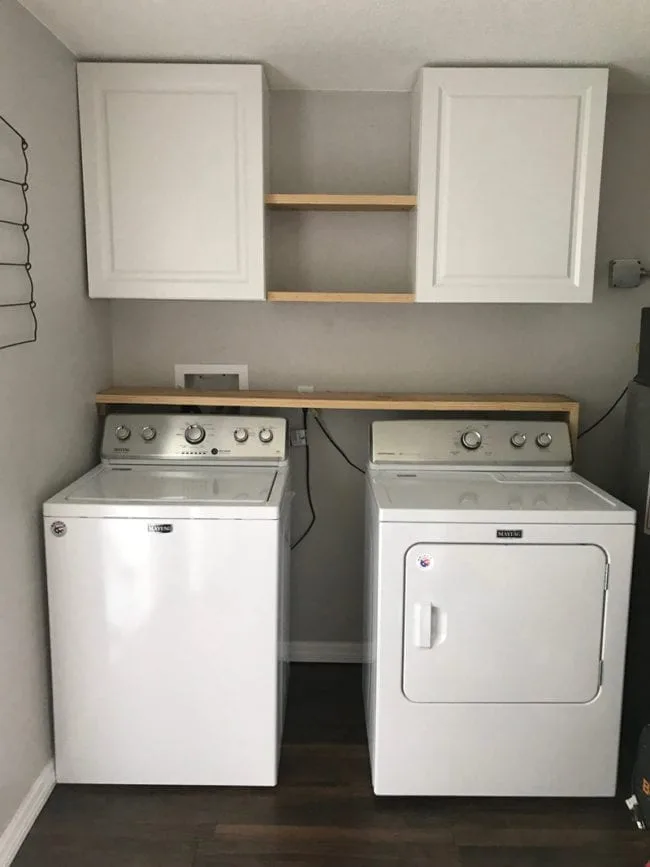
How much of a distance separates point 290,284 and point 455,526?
3.82 ft

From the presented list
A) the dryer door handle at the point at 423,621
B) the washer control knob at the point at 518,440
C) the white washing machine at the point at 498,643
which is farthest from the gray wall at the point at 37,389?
the washer control knob at the point at 518,440

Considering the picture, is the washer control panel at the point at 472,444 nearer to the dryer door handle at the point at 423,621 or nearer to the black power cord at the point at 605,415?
the black power cord at the point at 605,415

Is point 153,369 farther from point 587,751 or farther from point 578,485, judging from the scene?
point 587,751

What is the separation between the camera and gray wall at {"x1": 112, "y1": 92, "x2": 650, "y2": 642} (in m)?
2.56

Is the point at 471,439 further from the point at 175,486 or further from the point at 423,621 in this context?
the point at 175,486

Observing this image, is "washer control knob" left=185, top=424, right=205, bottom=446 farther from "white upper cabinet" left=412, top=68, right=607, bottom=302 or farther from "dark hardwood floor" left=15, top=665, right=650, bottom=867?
"dark hardwood floor" left=15, top=665, right=650, bottom=867

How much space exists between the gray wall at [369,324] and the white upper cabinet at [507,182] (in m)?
0.32

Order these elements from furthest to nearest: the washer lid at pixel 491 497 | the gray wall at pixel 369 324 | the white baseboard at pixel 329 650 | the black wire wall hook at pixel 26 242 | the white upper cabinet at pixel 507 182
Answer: the white baseboard at pixel 329 650 → the gray wall at pixel 369 324 → the white upper cabinet at pixel 507 182 → the washer lid at pixel 491 497 → the black wire wall hook at pixel 26 242

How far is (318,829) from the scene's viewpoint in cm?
196

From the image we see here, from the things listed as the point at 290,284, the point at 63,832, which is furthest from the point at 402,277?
the point at 63,832

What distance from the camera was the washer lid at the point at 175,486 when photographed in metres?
2.01

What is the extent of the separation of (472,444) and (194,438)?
0.95 metres

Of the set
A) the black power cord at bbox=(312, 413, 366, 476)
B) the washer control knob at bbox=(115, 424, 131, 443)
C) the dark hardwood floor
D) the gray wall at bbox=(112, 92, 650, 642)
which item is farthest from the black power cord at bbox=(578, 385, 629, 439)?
the washer control knob at bbox=(115, 424, 131, 443)

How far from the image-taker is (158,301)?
2650 millimetres
